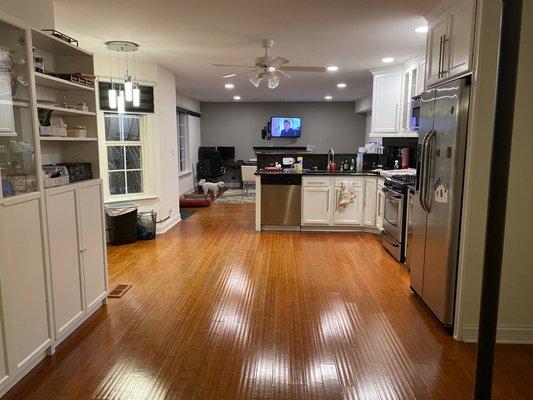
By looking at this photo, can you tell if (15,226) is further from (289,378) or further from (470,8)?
(470,8)

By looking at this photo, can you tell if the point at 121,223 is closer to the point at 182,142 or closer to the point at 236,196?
the point at 236,196

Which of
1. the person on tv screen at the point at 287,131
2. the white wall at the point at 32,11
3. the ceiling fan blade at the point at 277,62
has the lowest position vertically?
the person on tv screen at the point at 287,131

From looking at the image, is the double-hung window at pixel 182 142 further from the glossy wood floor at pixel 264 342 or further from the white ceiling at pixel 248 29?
the glossy wood floor at pixel 264 342

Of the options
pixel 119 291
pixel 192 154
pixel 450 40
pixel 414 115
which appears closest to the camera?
pixel 450 40

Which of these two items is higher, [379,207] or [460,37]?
[460,37]

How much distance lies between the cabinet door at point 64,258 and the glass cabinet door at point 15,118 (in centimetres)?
20

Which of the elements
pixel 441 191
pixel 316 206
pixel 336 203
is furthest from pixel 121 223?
pixel 441 191

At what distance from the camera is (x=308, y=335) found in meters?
2.75

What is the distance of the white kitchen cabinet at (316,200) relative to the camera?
5812 mm

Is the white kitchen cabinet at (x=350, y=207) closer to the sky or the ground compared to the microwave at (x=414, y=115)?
closer to the ground

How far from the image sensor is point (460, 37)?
8.87 feet

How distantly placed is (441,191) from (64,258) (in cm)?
281

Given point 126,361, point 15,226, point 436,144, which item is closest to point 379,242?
point 436,144

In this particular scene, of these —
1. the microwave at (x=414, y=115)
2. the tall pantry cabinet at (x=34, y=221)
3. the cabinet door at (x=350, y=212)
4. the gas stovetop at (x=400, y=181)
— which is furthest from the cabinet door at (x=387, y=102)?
the tall pantry cabinet at (x=34, y=221)
